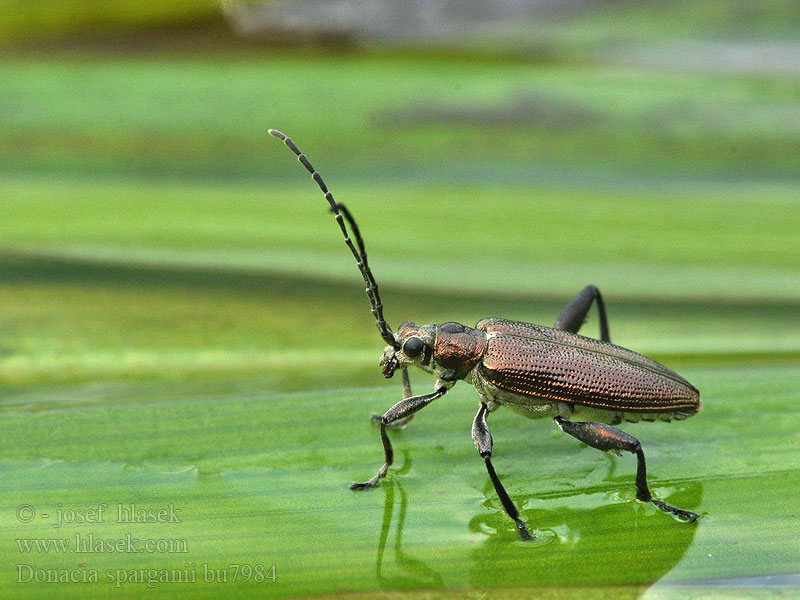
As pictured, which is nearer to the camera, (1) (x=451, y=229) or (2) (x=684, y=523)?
(2) (x=684, y=523)

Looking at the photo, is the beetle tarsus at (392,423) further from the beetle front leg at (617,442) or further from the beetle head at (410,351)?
the beetle front leg at (617,442)

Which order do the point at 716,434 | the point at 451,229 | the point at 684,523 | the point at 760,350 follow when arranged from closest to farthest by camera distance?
1. the point at 684,523
2. the point at 716,434
3. the point at 760,350
4. the point at 451,229

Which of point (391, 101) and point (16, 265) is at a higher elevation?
point (391, 101)

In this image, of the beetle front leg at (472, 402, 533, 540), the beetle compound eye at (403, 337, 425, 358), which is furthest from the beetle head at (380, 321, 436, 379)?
the beetle front leg at (472, 402, 533, 540)

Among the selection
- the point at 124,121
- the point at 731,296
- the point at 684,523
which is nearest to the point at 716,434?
the point at 684,523

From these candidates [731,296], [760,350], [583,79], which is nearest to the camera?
[760,350]

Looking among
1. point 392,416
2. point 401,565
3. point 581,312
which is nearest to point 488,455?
point 392,416

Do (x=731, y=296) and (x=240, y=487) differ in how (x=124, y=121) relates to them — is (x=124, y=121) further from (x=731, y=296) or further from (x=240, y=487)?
(x=731, y=296)
